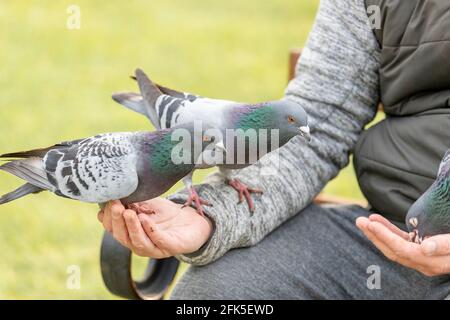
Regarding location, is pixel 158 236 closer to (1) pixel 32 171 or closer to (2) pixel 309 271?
(1) pixel 32 171

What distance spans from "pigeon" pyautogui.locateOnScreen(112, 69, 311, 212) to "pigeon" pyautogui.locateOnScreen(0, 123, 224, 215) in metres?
0.10

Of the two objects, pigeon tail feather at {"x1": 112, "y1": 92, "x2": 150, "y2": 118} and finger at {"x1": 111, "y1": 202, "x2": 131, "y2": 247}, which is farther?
pigeon tail feather at {"x1": 112, "y1": 92, "x2": 150, "y2": 118}

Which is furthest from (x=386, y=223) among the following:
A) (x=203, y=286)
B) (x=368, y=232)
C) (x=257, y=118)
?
(x=203, y=286)

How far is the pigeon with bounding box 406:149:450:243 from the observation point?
1.12m

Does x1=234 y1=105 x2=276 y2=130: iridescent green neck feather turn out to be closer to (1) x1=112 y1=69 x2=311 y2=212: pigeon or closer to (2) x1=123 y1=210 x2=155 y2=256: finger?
(1) x1=112 y1=69 x2=311 y2=212: pigeon

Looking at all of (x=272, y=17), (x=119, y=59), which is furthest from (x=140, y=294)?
(x=272, y=17)

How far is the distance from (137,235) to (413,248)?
16.2 inches

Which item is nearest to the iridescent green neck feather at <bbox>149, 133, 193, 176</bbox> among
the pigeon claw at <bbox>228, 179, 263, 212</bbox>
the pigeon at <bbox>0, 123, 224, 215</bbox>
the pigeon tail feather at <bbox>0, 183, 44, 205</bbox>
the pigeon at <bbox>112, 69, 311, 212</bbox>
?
the pigeon at <bbox>0, 123, 224, 215</bbox>

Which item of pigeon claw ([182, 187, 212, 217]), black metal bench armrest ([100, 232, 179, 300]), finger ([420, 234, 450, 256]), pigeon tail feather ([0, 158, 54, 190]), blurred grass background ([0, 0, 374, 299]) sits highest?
pigeon tail feather ([0, 158, 54, 190])

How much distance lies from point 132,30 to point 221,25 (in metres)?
0.68

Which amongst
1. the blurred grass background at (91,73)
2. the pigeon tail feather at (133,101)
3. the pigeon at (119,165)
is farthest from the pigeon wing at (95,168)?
the blurred grass background at (91,73)

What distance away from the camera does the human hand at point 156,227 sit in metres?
1.12

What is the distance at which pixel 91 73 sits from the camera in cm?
417

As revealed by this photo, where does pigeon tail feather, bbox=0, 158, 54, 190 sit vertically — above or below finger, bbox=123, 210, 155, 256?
above
